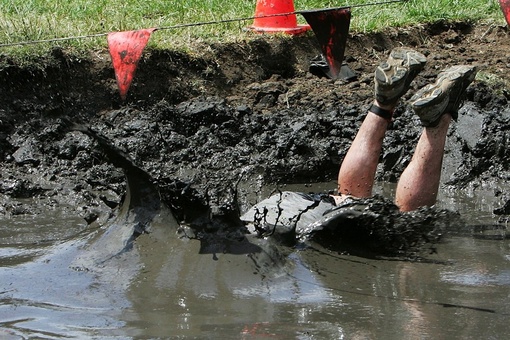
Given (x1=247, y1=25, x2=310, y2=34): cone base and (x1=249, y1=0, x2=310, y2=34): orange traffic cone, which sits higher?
(x1=249, y1=0, x2=310, y2=34): orange traffic cone

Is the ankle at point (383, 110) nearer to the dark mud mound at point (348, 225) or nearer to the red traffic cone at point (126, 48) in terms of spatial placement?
the dark mud mound at point (348, 225)

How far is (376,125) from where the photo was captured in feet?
19.2

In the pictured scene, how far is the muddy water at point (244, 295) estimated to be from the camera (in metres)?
3.98

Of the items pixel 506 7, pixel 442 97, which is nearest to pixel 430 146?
pixel 442 97

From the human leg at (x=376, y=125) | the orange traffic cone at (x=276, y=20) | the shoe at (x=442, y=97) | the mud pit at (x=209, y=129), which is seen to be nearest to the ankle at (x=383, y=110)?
the human leg at (x=376, y=125)

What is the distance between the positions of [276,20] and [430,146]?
3546 millimetres

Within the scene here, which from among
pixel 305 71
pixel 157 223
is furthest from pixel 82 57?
pixel 157 223

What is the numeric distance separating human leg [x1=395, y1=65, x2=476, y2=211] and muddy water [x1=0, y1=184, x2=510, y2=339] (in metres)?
0.43

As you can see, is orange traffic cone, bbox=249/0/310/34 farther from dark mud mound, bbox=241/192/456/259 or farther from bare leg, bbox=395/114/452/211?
dark mud mound, bbox=241/192/456/259

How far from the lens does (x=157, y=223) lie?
4887 mm

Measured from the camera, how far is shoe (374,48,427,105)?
226 inches

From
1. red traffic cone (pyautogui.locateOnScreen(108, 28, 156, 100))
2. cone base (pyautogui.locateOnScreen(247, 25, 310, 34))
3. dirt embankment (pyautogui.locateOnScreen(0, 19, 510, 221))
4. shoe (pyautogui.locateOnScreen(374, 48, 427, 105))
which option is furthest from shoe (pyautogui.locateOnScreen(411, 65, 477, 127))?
cone base (pyautogui.locateOnScreen(247, 25, 310, 34))

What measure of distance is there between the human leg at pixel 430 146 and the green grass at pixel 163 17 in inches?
122

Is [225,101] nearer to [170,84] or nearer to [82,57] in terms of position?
[170,84]
